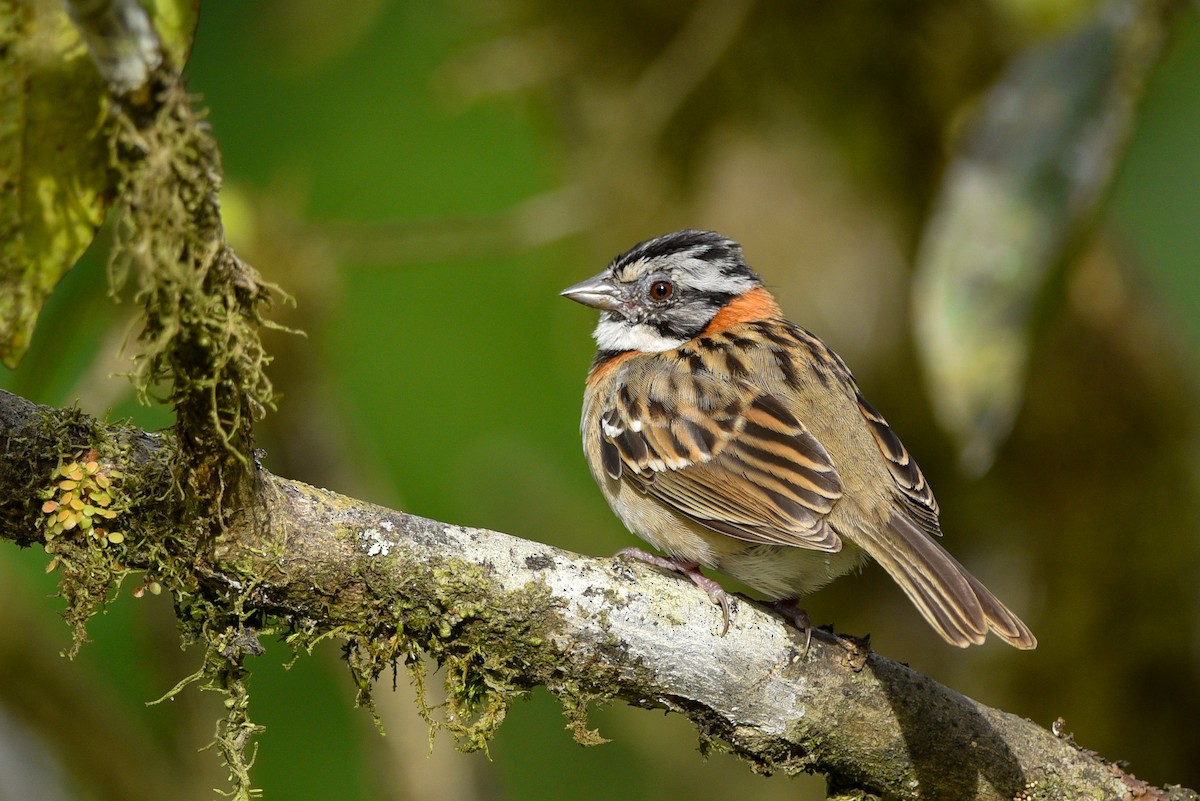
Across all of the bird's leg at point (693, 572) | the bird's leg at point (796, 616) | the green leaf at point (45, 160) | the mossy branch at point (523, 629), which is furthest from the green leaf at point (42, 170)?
the bird's leg at point (796, 616)

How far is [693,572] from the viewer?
330cm

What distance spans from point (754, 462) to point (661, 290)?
1.01 meters

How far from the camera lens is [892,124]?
4.83 metres

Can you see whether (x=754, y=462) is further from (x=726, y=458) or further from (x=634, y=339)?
(x=634, y=339)

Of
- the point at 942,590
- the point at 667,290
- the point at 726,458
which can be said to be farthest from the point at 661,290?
the point at 942,590

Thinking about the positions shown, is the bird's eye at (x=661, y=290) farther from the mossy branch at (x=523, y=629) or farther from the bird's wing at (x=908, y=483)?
the mossy branch at (x=523, y=629)

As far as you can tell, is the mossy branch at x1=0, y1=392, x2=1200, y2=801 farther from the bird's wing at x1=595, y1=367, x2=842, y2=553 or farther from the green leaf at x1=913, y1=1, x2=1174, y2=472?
the green leaf at x1=913, y1=1, x2=1174, y2=472

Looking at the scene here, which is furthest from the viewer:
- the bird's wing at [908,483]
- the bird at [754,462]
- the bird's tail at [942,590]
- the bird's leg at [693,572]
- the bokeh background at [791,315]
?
the bokeh background at [791,315]

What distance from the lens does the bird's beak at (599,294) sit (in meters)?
4.30

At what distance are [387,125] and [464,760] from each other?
4853 millimetres

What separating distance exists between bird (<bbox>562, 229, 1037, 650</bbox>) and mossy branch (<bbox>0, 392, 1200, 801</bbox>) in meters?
0.32

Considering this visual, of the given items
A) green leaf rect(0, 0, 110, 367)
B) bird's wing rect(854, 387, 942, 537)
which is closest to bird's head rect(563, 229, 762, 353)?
bird's wing rect(854, 387, 942, 537)

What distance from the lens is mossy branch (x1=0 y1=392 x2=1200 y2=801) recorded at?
2.19m

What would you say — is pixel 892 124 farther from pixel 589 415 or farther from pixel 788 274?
pixel 589 415
